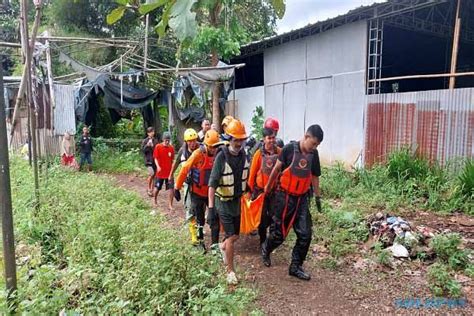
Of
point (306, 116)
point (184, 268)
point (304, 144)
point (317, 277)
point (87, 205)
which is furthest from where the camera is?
point (306, 116)

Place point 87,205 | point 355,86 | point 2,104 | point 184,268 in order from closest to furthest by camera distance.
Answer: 1. point 2,104
2. point 184,268
3. point 87,205
4. point 355,86

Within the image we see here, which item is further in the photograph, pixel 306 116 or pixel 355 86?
pixel 306 116

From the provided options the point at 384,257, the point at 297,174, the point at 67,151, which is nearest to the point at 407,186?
the point at 384,257

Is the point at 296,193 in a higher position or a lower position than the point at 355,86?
lower

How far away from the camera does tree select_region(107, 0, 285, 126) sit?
44.0 inches

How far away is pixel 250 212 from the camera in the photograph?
4.72 meters

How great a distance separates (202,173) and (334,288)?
1993 millimetres

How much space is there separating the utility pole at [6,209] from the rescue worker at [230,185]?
6.22 feet

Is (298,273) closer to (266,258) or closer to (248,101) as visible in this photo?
(266,258)

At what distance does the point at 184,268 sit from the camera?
10.8ft

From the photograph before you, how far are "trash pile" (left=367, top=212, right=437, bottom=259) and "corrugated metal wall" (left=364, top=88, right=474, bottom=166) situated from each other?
240 cm

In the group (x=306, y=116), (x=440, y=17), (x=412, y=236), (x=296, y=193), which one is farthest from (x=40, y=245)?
(x=440, y=17)

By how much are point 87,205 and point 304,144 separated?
2948 mm

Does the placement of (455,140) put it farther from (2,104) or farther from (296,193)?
(2,104)
